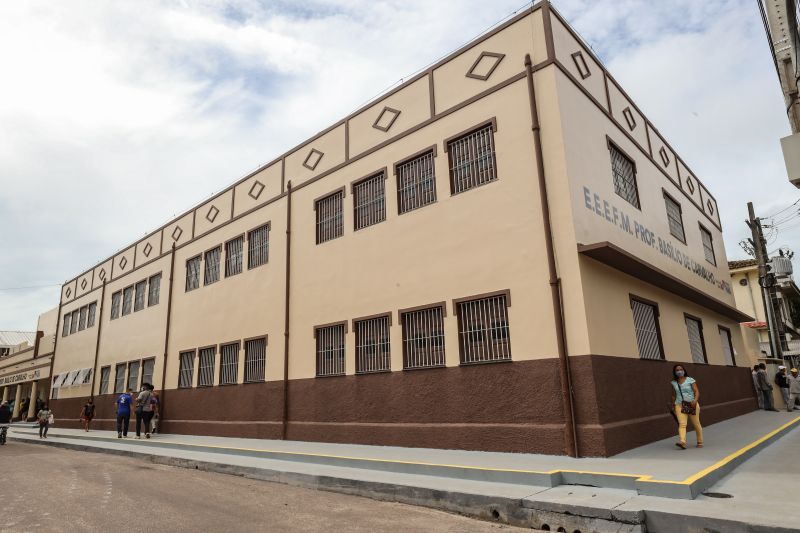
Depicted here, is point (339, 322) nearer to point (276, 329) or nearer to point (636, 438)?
point (276, 329)

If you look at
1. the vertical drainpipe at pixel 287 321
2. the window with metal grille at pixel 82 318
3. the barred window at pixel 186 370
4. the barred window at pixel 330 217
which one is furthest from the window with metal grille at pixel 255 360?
the window with metal grille at pixel 82 318

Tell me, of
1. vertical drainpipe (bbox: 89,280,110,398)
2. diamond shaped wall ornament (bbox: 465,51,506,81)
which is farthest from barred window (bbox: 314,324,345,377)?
vertical drainpipe (bbox: 89,280,110,398)

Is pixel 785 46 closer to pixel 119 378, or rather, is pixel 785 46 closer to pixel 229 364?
pixel 229 364

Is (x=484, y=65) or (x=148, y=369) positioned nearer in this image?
(x=484, y=65)

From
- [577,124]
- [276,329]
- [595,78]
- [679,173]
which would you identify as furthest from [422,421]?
[679,173]

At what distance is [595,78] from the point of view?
461 inches

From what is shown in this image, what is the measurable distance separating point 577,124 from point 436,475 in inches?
281

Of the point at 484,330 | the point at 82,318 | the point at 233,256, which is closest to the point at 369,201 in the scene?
the point at 484,330

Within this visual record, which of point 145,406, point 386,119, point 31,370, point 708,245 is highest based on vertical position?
point 386,119

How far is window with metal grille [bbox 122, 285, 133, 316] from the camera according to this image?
2259cm

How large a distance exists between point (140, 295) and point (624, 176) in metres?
19.6

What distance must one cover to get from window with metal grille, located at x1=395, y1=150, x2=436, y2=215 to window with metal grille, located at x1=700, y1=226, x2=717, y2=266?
38.6ft

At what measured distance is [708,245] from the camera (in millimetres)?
18609

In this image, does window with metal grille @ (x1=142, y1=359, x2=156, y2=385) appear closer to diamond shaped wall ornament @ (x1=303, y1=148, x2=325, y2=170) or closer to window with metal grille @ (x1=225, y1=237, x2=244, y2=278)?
window with metal grille @ (x1=225, y1=237, x2=244, y2=278)
